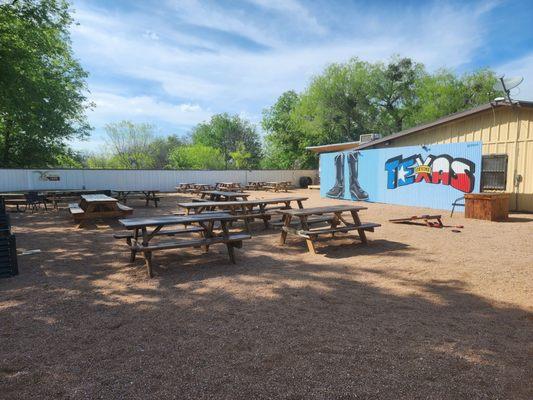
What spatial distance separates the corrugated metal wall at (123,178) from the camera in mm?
21359

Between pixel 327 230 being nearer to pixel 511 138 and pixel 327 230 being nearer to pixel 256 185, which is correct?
pixel 511 138

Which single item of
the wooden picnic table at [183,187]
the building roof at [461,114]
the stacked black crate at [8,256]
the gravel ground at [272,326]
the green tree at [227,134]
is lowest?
the gravel ground at [272,326]

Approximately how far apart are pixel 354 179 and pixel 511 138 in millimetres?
6492

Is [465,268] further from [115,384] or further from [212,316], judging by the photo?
[115,384]

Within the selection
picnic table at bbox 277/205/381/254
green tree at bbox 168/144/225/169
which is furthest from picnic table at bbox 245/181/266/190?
green tree at bbox 168/144/225/169

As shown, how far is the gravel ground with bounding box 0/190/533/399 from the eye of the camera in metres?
2.51

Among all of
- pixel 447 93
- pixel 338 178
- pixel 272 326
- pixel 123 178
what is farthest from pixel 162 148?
pixel 272 326

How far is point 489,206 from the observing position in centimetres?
1047

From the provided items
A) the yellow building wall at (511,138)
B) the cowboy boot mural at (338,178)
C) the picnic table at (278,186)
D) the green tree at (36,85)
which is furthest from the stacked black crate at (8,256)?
A: the picnic table at (278,186)

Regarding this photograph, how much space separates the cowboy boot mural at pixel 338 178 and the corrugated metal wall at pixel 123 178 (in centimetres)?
1325

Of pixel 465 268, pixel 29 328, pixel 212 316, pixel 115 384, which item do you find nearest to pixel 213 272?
pixel 212 316

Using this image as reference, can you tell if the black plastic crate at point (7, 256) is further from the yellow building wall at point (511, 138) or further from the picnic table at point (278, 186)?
the picnic table at point (278, 186)

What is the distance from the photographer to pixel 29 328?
11.4 ft

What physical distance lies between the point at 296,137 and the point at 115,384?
4211cm
